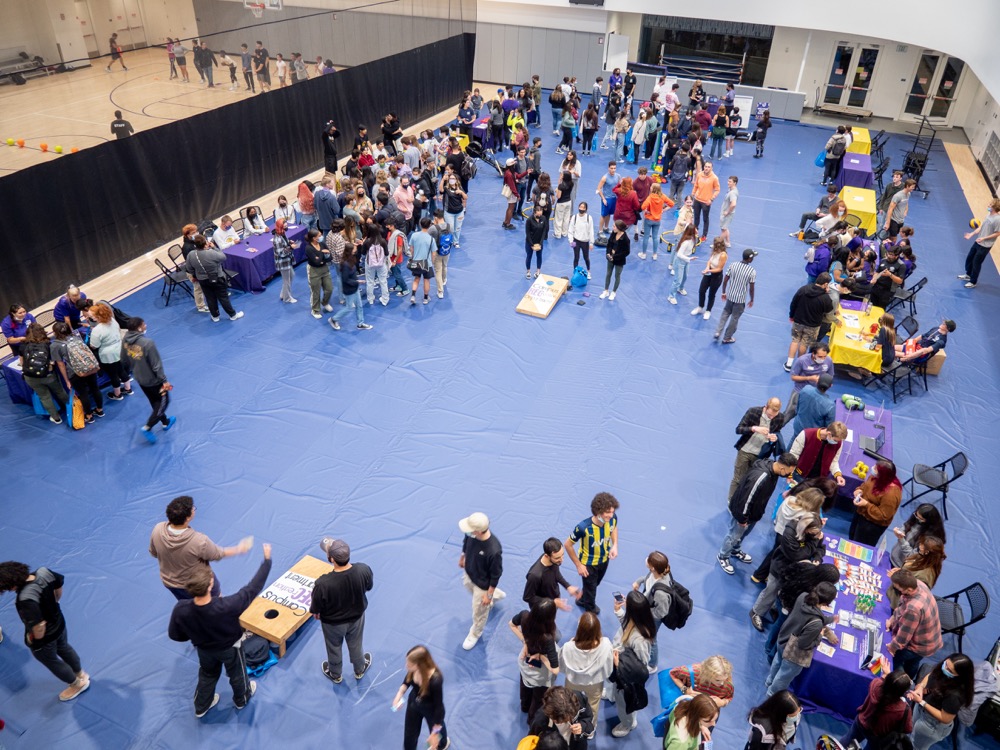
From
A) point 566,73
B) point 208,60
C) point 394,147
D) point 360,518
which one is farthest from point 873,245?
point 566,73

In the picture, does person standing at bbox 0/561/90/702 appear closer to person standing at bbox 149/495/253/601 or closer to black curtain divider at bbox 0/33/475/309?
person standing at bbox 149/495/253/601

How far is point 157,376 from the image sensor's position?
8688 millimetres

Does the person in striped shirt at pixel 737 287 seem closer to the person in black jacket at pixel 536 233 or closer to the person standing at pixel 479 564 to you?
the person in black jacket at pixel 536 233

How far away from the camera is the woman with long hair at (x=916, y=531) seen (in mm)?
6703

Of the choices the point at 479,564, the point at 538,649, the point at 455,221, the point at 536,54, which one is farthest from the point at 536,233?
the point at 536,54

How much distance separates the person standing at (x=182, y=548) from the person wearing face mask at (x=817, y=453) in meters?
5.86

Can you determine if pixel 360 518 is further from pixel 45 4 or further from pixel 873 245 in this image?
pixel 45 4

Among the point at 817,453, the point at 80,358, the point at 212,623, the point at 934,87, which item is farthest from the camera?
the point at 934,87

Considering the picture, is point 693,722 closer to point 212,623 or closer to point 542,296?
point 212,623

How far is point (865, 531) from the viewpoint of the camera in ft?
24.9

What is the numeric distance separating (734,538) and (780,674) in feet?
5.21

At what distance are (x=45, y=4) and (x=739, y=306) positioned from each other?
16.4 meters

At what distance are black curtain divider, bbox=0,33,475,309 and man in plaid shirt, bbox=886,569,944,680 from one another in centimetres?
1324

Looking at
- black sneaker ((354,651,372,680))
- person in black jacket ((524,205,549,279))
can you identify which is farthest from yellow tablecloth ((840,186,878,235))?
black sneaker ((354,651,372,680))
